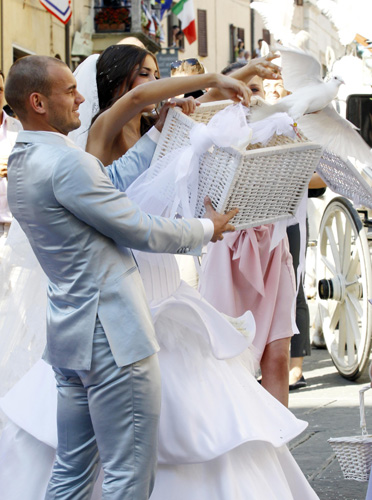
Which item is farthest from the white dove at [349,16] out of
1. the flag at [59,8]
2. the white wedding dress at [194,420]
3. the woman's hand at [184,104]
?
the flag at [59,8]

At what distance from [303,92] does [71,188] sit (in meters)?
0.93

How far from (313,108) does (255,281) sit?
4.38ft

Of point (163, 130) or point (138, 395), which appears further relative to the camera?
point (163, 130)

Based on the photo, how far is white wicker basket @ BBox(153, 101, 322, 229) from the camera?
2.64 metres

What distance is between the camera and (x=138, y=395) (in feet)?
7.93

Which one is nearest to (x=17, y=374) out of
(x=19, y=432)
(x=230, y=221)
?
(x=19, y=432)

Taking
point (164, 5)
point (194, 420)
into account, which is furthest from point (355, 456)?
point (164, 5)

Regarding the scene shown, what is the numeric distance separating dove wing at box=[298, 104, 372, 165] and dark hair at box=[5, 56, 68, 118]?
2.84 ft

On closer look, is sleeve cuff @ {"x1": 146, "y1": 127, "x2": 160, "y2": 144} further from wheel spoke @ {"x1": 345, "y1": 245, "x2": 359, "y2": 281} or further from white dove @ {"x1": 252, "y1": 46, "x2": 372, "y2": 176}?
wheel spoke @ {"x1": 345, "y1": 245, "x2": 359, "y2": 281}

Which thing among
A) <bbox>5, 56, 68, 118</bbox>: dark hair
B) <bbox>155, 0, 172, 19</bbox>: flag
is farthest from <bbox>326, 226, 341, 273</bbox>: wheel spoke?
<bbox>155, 0, 172, 19</bbox>: flag

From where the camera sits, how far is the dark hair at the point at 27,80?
8.20 ft

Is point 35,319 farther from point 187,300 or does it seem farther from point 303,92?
point 303,92

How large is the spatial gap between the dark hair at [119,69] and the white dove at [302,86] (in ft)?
1.83

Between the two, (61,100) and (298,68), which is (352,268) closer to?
(298,68)
